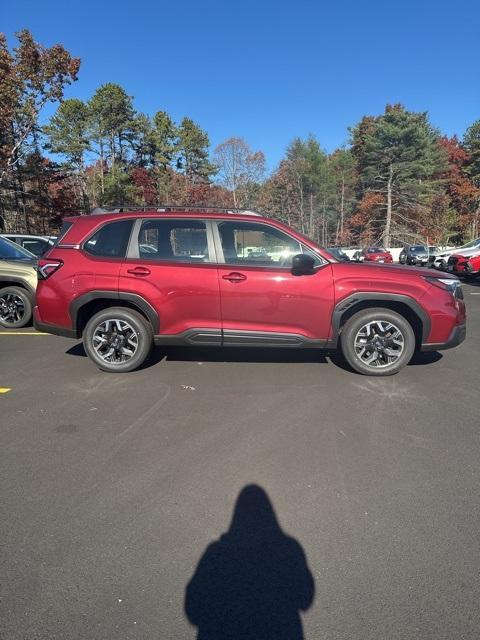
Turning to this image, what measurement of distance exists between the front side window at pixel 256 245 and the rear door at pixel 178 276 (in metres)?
0.21

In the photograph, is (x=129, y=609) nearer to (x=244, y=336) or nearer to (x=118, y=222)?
(x=244, y=336)

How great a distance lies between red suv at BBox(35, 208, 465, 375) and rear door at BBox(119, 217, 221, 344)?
12mm

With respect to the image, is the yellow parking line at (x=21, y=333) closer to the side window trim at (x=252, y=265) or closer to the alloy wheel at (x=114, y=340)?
the alloy wheel at (x=114, y=340)

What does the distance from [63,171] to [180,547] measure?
48.9 meters

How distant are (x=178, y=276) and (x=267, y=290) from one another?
3.43ft

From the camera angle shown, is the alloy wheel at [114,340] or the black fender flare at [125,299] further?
the alloy wheel at [114,340]

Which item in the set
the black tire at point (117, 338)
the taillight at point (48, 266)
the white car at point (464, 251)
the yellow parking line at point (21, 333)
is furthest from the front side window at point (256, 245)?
the white car at point (464, 251)

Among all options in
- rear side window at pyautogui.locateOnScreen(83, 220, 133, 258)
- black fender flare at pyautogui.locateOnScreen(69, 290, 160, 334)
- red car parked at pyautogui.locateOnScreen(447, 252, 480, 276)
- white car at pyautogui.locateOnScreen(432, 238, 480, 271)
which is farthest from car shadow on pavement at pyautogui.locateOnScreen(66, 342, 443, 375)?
white car at pyautogui.locateOnScreen(432, 238, 480, 271)

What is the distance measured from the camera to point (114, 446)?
3342 mm

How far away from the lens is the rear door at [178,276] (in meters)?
4.82

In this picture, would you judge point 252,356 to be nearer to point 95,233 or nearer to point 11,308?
point 95,233

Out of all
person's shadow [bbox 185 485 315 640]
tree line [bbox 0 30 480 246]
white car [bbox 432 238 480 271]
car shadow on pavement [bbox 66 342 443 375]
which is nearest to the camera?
person's shadow [bbox 185 485 315 640]

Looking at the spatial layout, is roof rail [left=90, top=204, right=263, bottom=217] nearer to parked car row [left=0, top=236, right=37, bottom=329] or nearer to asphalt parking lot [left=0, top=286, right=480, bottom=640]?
asphalt parking lot [left=0, top=286, right=480, bottom=640]

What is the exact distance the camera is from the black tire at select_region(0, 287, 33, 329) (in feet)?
25.2
